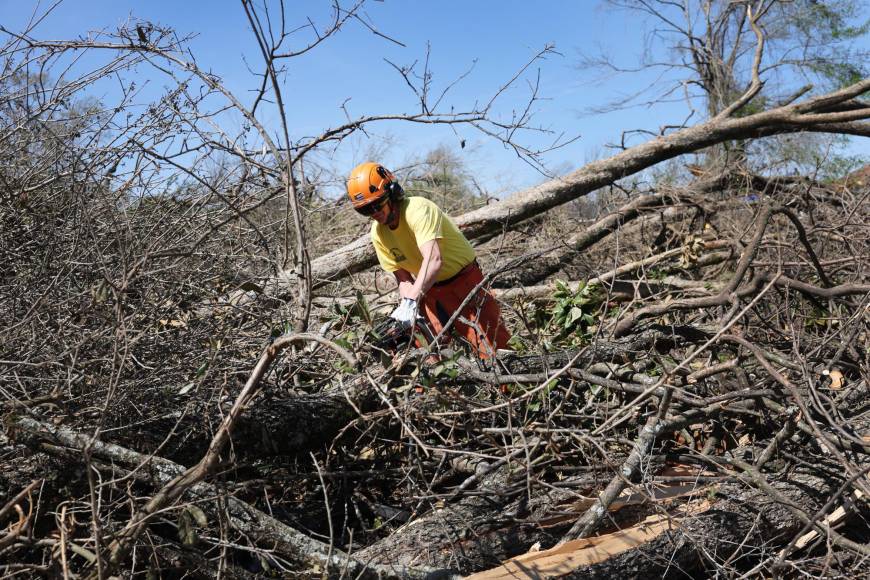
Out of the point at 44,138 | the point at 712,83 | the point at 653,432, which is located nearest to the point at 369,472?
the point at 653,432

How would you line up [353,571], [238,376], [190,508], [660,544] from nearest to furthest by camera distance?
[190,508]
[353,571]
[660,544]
[238,376]

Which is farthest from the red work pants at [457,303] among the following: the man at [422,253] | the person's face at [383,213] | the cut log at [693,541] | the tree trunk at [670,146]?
the cut log at [693,541]

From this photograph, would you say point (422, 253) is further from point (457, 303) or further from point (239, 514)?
point (239, 514)

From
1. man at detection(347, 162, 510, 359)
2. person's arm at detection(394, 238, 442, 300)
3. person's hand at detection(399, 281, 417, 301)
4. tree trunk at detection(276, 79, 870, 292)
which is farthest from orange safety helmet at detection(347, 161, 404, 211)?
tree trunk at detection(276, 79, 870, 292)

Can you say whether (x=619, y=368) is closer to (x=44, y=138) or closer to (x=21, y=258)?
(x=21, y=258)

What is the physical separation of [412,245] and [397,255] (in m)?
0.12

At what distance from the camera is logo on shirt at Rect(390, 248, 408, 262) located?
15.7 ft

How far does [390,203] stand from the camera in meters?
4.53

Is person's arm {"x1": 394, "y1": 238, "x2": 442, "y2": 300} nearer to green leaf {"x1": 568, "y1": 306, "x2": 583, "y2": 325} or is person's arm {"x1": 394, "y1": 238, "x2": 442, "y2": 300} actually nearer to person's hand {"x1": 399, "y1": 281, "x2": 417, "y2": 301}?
person's hand {"x1": 399, "y1": 281, "x2": 417, "y2": 301}

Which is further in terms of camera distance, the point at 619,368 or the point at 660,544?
the point at 619,368

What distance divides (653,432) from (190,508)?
6.20 feet

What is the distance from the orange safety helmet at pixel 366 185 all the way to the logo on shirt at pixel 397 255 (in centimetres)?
48

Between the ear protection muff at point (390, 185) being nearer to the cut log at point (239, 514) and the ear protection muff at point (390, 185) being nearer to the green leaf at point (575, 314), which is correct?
the green leaf at point (575, 314)

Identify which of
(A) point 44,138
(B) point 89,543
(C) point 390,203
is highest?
(A) point 44,138
